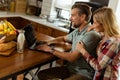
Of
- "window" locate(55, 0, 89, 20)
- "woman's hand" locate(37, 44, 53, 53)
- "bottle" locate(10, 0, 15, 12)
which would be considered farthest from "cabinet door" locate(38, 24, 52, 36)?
"woman's hand" locate(37, 44, 53, 53)

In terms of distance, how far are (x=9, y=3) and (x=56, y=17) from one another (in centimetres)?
112

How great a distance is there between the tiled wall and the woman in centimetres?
248

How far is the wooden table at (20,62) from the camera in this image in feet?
4.57

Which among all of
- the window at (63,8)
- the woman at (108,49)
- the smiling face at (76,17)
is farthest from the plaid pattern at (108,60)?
the window at (63,8)

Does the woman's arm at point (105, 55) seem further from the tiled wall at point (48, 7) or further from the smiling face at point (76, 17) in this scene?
the tiled wall at point (48, 7)

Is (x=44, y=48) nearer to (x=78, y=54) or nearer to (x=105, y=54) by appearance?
(x=78, y=54)

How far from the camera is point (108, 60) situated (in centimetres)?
158

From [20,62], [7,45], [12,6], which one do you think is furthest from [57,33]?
[20,62]

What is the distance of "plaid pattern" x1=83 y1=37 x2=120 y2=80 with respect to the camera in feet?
5.15

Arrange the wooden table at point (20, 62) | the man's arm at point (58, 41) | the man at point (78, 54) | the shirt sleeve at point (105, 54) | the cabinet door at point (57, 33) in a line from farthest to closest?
the cabinet door at point (57, 33) < the man's arm at point (58, 41) < the man at point (78, 54) < the shirt sleeve at point (105, 54) < the wooden table at point (20, 62)

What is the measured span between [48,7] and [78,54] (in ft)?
8.11

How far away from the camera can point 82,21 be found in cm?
203

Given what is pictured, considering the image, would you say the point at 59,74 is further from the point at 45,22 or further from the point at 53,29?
the point at 45,22

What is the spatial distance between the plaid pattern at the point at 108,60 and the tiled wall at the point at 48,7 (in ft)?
8.48
